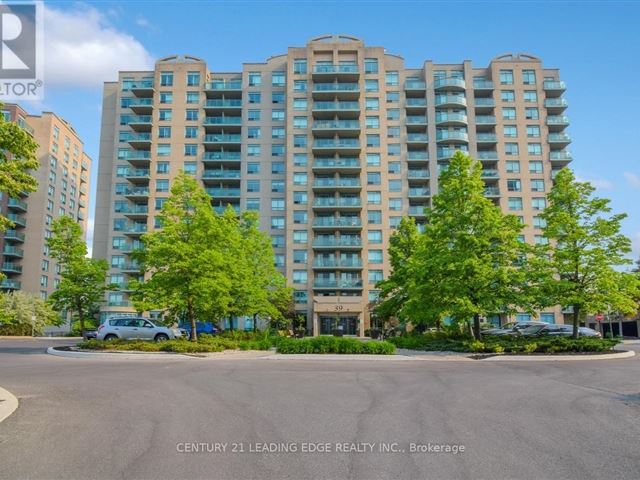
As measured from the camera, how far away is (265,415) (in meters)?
8.77

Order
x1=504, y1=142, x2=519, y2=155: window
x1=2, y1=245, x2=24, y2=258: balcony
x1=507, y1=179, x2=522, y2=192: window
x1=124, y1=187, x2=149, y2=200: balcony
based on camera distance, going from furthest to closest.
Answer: x1=2, y1=245, x2=24, y2=258: balcony
x1=504, y1=142, x2=519, y2=155: window
x1=507, y1=179, x2=522, y2=192: window
x1=124, y1=187, x2=149, y2=200: balcony

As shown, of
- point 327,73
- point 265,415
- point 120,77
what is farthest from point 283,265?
point 265,415

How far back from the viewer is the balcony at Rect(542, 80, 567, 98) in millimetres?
71969

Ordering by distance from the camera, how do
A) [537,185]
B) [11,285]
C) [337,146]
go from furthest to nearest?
[11,285]
[537,185]
[337,146]

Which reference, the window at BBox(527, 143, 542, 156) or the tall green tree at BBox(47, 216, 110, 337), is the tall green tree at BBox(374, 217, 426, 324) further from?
the window at BBox(527, 143, 542, 156)

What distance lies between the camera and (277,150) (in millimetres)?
71688

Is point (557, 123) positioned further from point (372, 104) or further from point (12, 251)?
point (12, 251)

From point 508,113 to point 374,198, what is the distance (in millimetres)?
24230

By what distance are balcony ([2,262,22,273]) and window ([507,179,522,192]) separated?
74585mm

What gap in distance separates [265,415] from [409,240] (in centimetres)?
3392

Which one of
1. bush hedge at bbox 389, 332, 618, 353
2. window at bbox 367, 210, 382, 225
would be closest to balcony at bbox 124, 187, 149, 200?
window at bbox 367, 210, 382, 225

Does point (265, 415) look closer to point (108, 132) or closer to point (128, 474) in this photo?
point (128, 474)

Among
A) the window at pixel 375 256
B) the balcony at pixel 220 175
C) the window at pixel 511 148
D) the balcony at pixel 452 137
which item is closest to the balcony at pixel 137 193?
the balcony at pixel 220 175

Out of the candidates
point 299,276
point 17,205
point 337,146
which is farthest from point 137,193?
point 337,146
